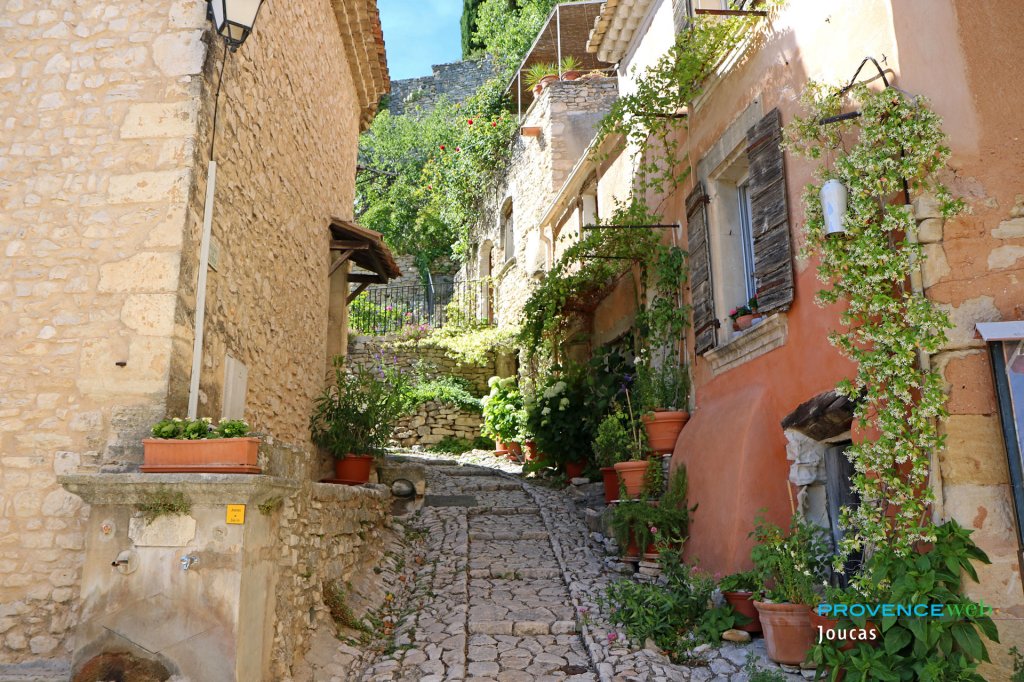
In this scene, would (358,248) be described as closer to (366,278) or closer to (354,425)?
(366,278)

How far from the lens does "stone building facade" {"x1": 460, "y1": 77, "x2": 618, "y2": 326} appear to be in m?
14.1

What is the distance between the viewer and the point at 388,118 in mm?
25062

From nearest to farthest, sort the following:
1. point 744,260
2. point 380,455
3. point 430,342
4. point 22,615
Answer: point 22,615
point 744,260
point 380,455
point 430,342

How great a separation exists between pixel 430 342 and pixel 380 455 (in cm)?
708

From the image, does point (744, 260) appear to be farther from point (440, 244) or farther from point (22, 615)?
point (440, 244)

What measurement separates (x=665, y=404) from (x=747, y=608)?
110 inches

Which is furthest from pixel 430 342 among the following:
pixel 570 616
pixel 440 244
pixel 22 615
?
pixel 22 615

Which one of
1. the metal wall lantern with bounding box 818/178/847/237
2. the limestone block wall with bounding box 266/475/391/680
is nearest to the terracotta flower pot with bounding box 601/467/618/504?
the limestone block wall with bounding box 266/475/391/680

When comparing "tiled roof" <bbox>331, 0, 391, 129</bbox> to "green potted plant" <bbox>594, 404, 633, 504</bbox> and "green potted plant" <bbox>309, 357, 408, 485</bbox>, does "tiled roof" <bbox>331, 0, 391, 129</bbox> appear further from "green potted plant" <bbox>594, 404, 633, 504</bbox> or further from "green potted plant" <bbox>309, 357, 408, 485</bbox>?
"green potted plant" <bbox>594, 404, 633, 504</bbox>

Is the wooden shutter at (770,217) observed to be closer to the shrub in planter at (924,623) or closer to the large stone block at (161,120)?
the shrub in planter at (924,623)

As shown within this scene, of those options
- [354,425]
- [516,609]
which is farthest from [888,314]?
[354,425]

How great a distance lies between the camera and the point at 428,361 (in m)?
16.0

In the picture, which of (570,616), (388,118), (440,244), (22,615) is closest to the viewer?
(22,615)

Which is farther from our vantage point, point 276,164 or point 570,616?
point 276,164
